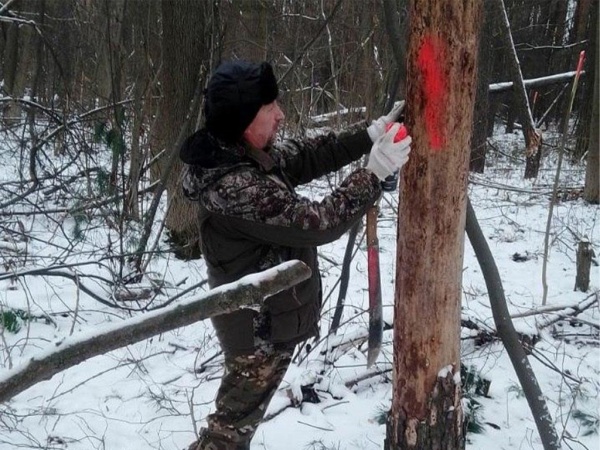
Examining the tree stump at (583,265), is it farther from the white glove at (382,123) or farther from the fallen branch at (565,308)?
the white glove at (382,123)

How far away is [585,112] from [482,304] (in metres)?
7.05

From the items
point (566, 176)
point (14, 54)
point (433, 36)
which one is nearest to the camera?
point (433, 36)

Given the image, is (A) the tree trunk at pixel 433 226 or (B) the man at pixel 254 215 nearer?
(A) the tree trunk at pixel 433 226

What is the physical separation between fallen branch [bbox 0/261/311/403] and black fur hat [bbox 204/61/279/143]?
1447 millimetres

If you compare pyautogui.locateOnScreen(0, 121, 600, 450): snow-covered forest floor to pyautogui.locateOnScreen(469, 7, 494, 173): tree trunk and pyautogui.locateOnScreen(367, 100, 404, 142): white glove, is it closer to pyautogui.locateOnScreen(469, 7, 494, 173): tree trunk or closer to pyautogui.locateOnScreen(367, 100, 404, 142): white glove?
pyautogui.locateOnScreen(367, 100, 404, 142): white glove

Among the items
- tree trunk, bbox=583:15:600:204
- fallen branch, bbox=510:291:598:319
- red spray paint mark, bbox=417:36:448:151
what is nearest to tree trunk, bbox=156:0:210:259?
fallen branch, bbox=510:291:598:319

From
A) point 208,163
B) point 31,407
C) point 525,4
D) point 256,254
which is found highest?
point 525,4

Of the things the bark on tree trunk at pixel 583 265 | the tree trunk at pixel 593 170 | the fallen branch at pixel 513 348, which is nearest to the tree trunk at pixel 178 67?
the fallen branch at pixel 513 348

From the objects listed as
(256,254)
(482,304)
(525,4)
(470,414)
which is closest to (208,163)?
(256,254)

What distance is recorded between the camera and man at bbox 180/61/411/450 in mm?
2115

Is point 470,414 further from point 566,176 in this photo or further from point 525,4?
point 525,4

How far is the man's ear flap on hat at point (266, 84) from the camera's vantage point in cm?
223

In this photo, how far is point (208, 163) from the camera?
217 centimetres

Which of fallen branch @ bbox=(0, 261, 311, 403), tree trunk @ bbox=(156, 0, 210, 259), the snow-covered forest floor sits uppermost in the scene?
tree trunk @ bbox=(156, 0, 210, 259)
